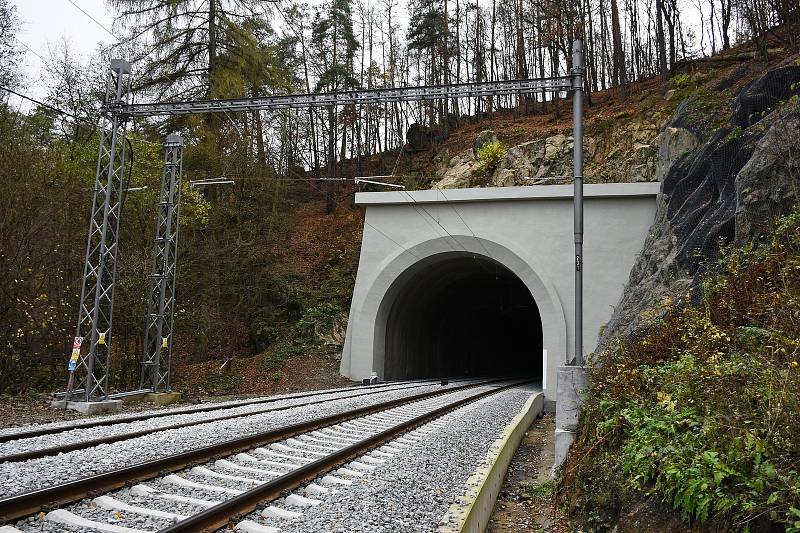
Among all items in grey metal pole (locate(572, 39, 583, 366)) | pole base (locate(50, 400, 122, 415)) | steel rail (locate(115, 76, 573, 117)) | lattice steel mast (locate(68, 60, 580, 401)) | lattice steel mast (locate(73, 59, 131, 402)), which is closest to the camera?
grey metal pole (locate(572, 39, 583, 366))

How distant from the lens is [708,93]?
56.6 ft

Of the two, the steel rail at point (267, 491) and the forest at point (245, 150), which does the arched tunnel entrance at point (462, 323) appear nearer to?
the forest at point (245, 150)

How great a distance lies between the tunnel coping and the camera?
17641mm

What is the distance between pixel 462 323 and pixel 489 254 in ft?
42.4

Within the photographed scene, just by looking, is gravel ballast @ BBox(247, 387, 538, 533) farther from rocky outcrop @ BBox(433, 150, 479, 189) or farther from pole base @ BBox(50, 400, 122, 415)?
rocky outcrop @ BBox(433, 150, 479, 189)

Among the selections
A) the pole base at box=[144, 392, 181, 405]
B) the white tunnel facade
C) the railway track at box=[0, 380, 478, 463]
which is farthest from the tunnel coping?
the railway track at box=[0, 380, 478, 463]

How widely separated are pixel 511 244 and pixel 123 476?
1526 cm

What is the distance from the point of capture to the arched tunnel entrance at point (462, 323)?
877 inches

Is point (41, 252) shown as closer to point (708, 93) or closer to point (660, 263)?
point (660, 263)

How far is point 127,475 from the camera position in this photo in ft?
16.6

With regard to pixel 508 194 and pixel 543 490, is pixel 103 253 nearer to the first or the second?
pixel 543 490

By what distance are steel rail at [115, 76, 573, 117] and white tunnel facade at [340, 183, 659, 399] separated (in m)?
5.15

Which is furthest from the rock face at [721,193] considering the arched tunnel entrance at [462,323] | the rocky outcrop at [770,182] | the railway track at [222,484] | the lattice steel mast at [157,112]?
the arched tunnel entrance at [462,323]

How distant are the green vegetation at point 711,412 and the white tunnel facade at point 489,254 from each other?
8976 millimetres
